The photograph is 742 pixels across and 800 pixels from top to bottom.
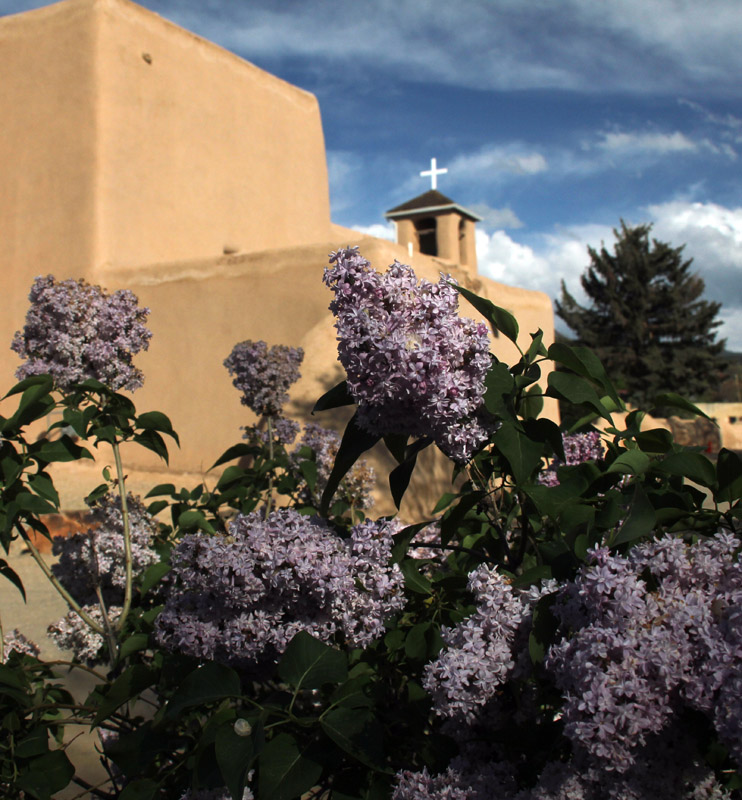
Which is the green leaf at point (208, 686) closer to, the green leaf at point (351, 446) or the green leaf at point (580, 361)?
the green leaf at point (351, 446)

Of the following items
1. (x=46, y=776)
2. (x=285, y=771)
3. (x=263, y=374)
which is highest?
(x=263, y=374)

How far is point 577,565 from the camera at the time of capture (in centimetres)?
103

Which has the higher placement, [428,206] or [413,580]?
[428,206]

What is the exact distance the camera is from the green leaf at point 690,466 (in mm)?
1071

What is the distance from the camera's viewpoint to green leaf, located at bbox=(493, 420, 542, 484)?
3.62ft

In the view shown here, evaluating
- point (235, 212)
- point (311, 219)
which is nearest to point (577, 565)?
point (235, 212)

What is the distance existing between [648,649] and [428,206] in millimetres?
11989

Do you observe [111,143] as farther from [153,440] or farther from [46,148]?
[153,440]

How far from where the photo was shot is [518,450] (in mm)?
1119

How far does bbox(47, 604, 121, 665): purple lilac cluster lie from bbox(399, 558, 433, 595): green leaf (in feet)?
4.07

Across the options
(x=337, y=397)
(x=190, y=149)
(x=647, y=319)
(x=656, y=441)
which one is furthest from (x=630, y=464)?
(x=647, y=319)

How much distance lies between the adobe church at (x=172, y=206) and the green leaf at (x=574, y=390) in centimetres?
421

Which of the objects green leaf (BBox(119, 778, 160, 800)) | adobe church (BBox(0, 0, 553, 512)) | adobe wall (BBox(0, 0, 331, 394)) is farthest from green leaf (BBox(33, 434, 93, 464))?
adobe wall (BBox(0, 0, 331, 394))

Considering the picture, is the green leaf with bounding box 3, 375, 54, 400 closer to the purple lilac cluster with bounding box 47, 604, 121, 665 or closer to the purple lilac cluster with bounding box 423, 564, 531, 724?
the purple lilac cluster with bounding box 47, 604, 121, 665
